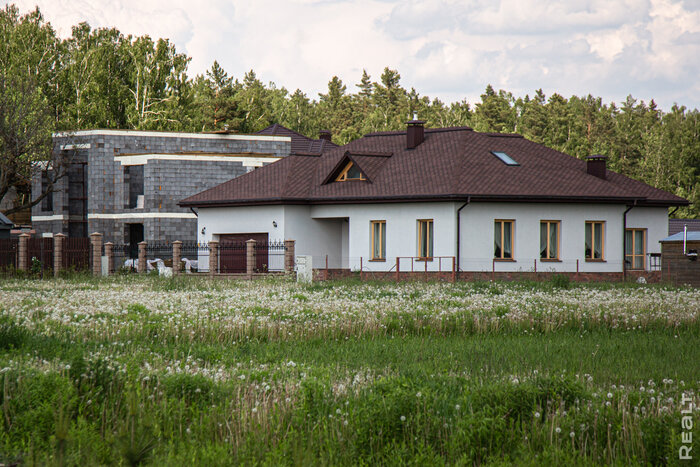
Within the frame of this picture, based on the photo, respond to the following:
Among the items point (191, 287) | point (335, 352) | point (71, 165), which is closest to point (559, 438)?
point (335, 352)

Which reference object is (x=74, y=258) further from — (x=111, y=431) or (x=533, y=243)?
(x=111, y=431)

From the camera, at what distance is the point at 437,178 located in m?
33.2

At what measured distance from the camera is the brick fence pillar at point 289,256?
108ft

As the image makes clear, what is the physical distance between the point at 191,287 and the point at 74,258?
1446cm

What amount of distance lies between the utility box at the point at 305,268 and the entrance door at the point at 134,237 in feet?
64.0

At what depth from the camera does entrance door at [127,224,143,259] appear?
45.6m

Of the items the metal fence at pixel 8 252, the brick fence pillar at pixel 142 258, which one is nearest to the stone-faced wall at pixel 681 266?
the brick fence pillar at pixel 142 258

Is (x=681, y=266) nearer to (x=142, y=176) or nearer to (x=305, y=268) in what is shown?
(x=305, y=268)

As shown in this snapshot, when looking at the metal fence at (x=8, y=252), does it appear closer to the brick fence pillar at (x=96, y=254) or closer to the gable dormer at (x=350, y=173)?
the brick fence pillar at (x=96, y=254)

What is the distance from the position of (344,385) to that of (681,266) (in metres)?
22.2

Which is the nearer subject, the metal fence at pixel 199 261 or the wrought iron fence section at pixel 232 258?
the wrought iron fence section at pixel 232 258

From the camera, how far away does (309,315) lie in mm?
14633

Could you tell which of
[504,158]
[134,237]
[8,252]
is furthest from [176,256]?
[504,158]

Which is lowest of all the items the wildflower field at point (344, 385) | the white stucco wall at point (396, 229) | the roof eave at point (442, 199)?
the wildflower field at point (344, 385)
